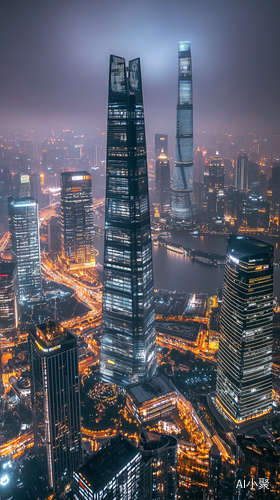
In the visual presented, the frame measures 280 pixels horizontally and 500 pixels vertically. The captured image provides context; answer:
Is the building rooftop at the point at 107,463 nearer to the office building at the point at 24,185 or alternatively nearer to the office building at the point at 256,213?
the office building at the point at 24,185

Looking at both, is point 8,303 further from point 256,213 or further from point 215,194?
point 215,194

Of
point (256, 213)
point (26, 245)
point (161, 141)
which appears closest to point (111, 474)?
point (26, 245)

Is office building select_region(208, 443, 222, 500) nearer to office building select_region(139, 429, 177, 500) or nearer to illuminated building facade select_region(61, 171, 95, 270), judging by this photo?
office building select_region(139, 429, 177, 500)

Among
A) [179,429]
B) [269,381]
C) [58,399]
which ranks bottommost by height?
[179,429]

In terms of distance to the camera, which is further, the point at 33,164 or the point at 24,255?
the point at 33,164

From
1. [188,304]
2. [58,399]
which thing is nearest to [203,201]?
[188,304]

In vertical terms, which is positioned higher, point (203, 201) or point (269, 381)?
point (203, 201)

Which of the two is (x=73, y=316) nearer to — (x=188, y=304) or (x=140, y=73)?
(x=188, y=304)

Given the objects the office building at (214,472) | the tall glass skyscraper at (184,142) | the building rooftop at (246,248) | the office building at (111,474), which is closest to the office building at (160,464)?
the office building at (111,474)
